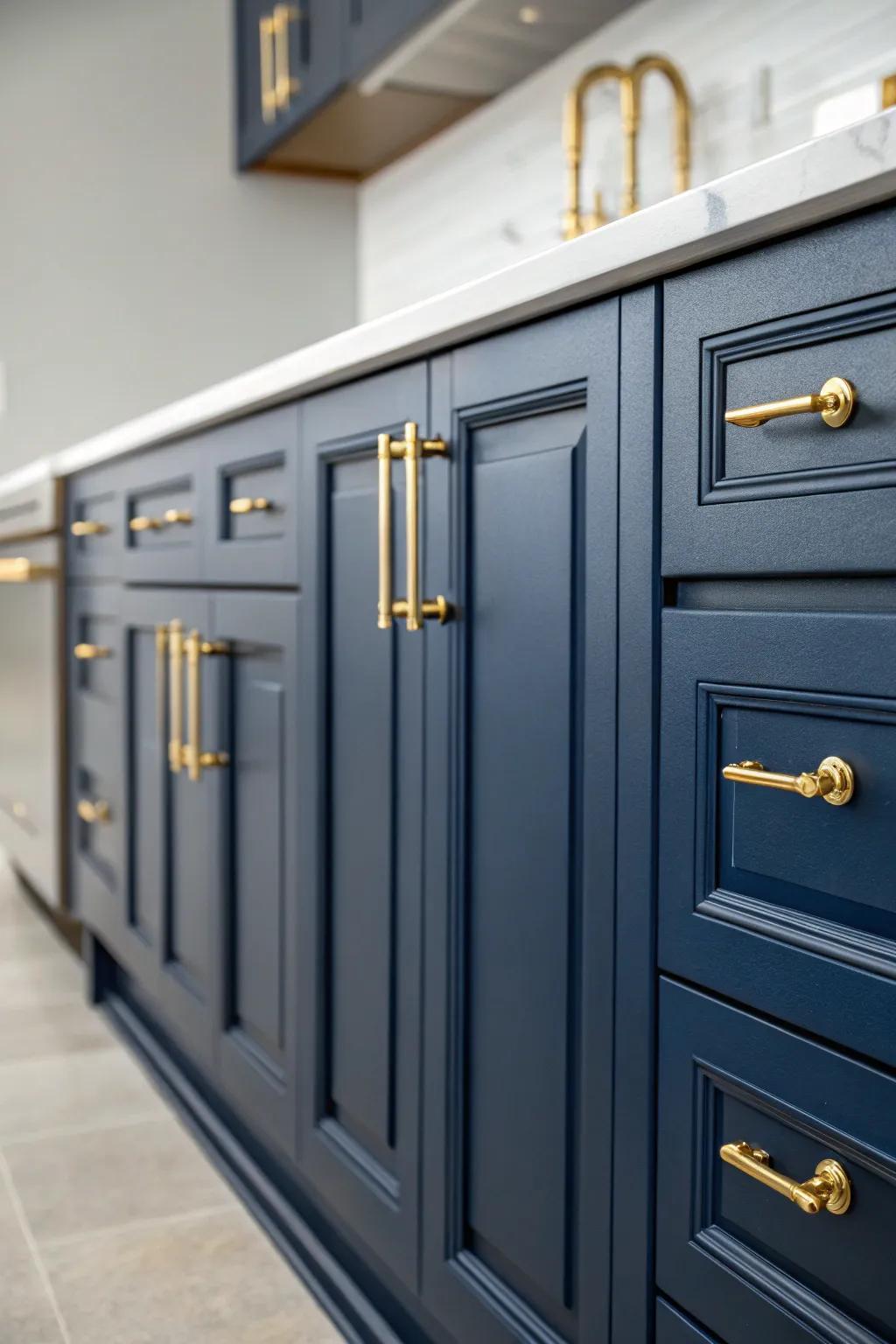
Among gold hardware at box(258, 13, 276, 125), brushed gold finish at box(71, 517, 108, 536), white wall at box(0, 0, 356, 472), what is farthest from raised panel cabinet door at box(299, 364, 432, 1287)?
white wall at box(0, 0, 356, 472)

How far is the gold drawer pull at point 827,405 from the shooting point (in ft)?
2.31

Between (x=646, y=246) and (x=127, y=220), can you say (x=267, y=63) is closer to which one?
(x=127, y=220)

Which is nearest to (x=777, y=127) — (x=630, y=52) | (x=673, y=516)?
(x=630, y=52)

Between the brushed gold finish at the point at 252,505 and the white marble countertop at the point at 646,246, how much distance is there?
165mm

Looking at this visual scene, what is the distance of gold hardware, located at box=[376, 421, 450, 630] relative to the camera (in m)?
1.08

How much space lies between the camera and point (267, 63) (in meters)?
2.89

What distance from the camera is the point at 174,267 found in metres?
3.33

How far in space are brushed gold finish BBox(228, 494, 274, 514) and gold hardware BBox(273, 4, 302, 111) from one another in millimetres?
1538

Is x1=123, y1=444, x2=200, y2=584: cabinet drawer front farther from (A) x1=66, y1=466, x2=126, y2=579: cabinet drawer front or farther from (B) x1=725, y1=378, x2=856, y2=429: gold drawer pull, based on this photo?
(B) x1=725, y1=378, x2=856, y2=429: gold drawer pull

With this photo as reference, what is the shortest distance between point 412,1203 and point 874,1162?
0.58 metres

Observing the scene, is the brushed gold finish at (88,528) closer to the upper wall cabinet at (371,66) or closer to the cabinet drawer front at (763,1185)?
the upper wall cabinet at (371,66)

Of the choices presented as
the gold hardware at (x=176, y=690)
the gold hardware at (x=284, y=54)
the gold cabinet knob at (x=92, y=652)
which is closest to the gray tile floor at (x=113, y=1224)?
the gold hardware at (x=176, y=690)

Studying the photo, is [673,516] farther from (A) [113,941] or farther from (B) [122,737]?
(A) [113,941]

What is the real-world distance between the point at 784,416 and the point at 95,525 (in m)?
1.71
